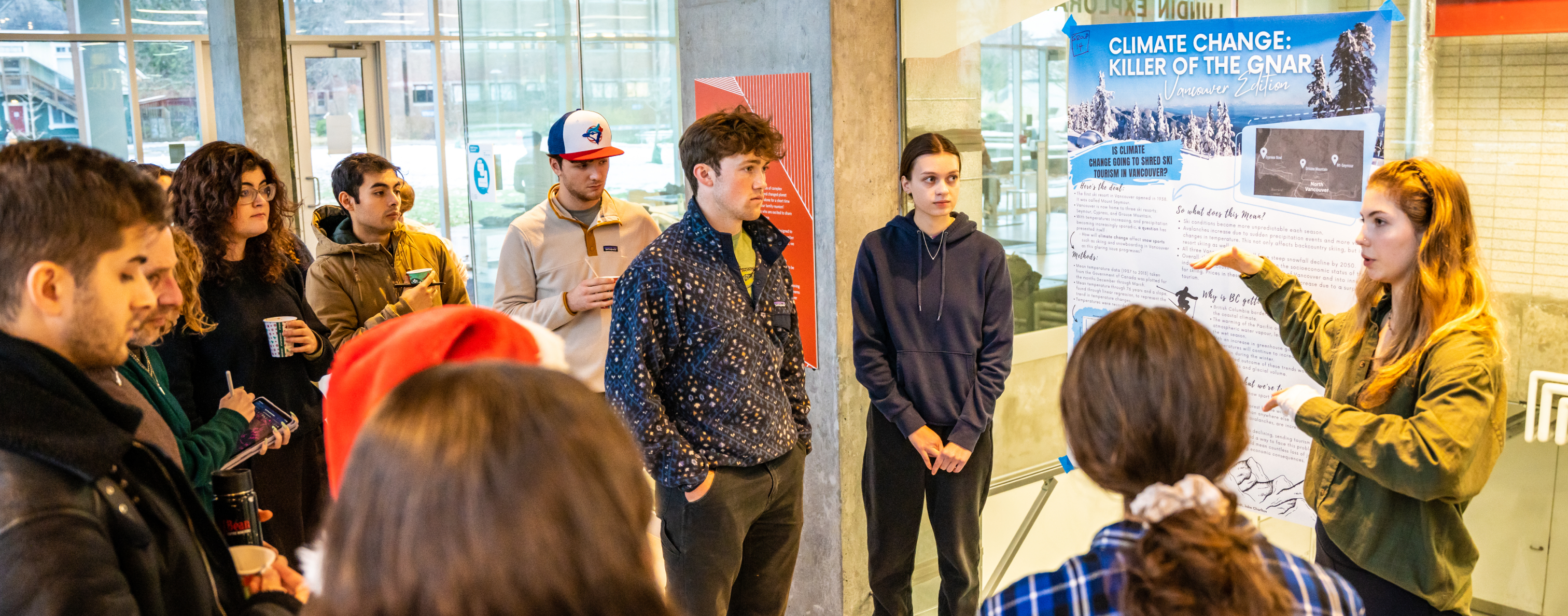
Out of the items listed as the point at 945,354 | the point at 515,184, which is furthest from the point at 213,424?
the point at 515,184

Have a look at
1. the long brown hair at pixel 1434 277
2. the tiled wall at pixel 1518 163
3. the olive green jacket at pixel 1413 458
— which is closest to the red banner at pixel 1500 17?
the tiled wall at pixel 1518 163

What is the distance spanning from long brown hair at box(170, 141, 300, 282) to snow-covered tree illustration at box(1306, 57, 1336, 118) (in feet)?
9.82

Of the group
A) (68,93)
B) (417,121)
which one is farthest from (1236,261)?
(68,93)

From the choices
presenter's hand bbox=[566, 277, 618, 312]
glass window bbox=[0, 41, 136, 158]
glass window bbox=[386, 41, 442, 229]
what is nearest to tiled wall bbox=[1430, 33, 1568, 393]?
presenter's hand bbox=[566, 277, 618, 312]

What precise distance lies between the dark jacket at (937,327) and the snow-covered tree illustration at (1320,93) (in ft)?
3.09

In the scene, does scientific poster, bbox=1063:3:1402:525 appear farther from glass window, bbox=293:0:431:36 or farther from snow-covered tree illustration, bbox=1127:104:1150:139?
glass window, bbox=293:0:431:36

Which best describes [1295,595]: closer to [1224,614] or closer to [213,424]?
[1224,614]

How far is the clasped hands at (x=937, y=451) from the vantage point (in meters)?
3.16

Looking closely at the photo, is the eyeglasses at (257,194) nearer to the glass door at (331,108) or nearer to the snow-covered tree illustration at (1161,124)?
the snow-covered tree illustration at (1161,124)

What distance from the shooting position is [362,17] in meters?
9.77

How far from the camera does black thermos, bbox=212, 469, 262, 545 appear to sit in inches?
71.1

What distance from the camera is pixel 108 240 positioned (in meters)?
1.36

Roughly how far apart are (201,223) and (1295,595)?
10.1ft

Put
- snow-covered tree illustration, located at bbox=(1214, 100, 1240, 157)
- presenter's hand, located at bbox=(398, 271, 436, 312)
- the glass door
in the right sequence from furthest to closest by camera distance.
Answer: the glass door
presenter's hand, located at bbox=(398, 271, 436, 312)
snow-covered tree illustration, located at bbox=(1214, 100, 1240, 157)
